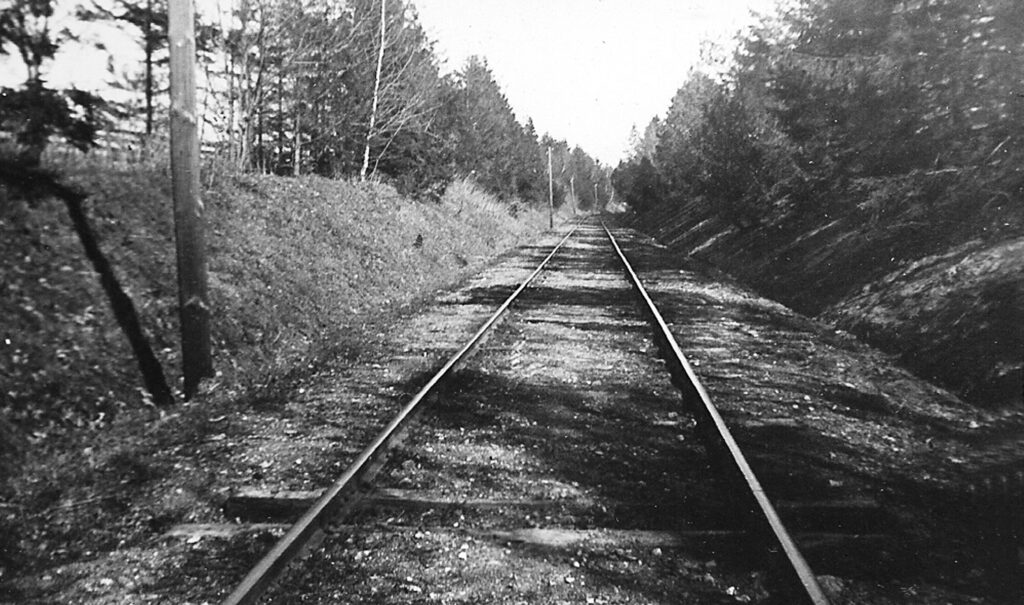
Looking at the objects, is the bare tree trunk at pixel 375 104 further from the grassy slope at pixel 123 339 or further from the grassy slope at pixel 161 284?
the grassy slope at pixel 123 339

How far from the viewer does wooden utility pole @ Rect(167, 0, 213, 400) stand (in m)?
6.20

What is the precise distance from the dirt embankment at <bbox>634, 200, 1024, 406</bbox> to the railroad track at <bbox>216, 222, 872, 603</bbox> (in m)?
3.30

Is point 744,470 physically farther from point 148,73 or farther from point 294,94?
point 148,73

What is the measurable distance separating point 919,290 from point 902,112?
3.75 m

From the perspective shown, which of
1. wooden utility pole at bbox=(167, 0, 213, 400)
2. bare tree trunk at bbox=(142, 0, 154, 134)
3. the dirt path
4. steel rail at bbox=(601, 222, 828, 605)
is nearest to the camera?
steel rail at bbox=(601, 222, 828, 605)

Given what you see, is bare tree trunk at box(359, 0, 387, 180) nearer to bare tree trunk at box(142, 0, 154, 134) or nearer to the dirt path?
bare tree trunk at box(142, 0, 154, 134)

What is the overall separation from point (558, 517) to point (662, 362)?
13.5ft

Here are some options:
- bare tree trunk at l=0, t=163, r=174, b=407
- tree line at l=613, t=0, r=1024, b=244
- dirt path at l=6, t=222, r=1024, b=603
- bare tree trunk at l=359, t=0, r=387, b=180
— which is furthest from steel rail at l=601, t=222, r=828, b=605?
bare tree trunk at l=359, t=0, r=387, b=180

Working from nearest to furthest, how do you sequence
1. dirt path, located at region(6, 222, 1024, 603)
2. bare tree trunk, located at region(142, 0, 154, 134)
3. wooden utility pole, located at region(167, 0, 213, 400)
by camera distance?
1. dirt path, located at region(6, 222, 1024, 603)
2. wooden utility pole, located at region(167, 0, 213, 400)
3. bare tree trunk, located at region(142, 0, 154, 134)

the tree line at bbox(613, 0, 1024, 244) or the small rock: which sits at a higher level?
the tree line at bbox(613, 0, 1024, 244)

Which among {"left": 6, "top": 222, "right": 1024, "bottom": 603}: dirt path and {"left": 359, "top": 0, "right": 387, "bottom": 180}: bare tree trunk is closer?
{"left": 6, "top": 222, "right": 1024, "bottom": 603}: dirt path

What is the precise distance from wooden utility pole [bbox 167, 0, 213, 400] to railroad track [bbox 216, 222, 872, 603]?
2475 millimetres

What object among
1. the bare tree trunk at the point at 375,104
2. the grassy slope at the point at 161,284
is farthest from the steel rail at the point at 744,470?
the bare tree trunk at the point at 375,104

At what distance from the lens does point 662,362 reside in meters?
7.62
